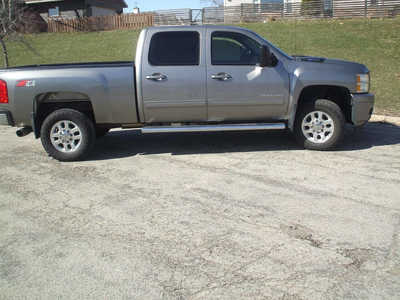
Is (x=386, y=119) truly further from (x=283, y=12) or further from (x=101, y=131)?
(x=283, y=12)

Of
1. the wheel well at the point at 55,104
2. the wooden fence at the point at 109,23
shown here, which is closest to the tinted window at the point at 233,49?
the wheel well at the point at 55,104

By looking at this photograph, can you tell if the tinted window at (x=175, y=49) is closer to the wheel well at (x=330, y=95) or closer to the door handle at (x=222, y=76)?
the door handle at (x=222, y=76)

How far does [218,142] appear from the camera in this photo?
22.7 ft

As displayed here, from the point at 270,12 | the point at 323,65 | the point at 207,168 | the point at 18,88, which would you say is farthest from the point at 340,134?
the point at 270,12

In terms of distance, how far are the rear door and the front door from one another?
0.17 metres

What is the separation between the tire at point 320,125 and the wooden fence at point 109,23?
2375 cm

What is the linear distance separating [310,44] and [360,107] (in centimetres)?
1351

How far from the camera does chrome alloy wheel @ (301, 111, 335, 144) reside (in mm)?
6105

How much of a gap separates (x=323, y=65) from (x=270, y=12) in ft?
69.9

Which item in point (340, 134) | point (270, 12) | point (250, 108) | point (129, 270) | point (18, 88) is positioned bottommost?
point (129, 270)

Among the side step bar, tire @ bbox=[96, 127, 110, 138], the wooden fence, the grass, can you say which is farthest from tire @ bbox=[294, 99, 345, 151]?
the wooden fence

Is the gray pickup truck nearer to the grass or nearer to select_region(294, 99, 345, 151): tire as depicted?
select_region(294, 99, 345, 151): tire

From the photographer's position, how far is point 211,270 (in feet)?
10.0

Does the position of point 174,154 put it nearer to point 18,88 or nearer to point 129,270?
point 18,88
